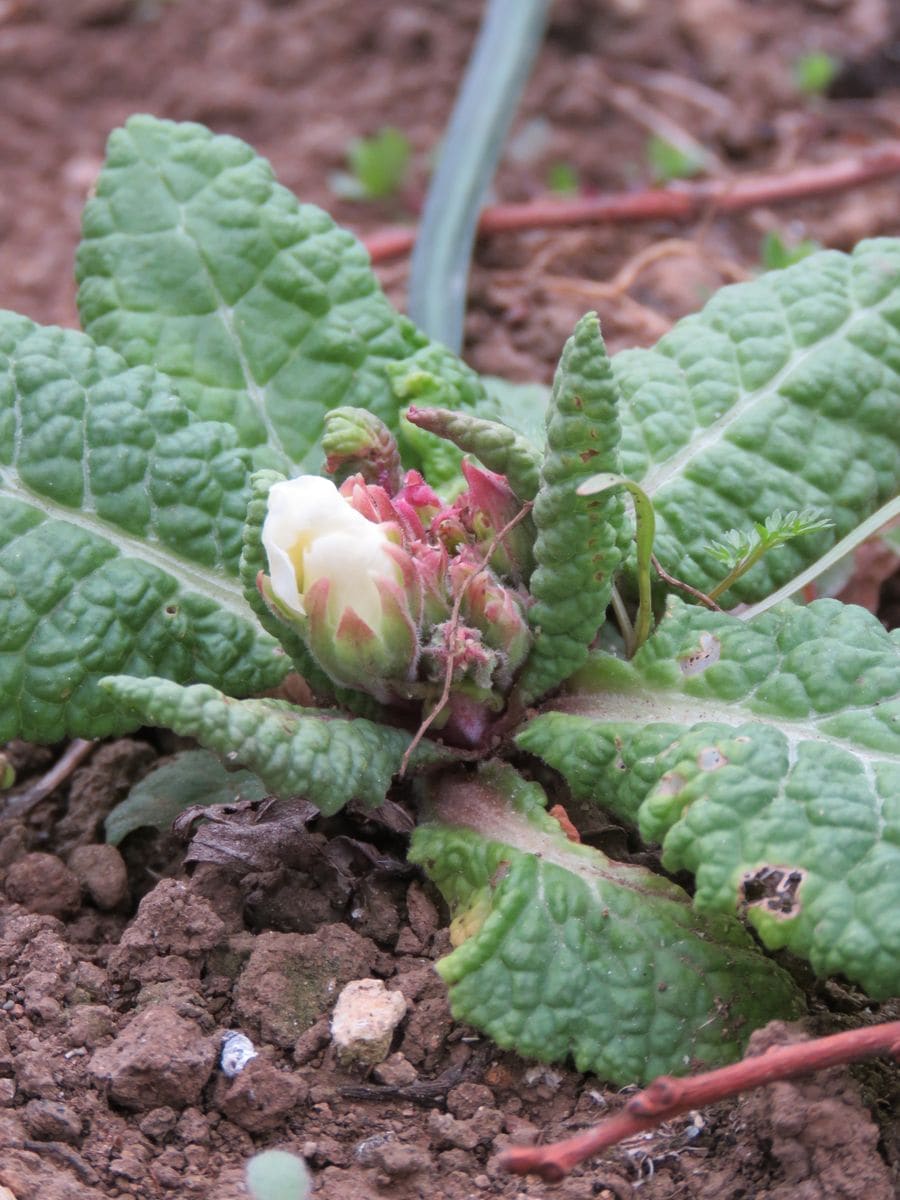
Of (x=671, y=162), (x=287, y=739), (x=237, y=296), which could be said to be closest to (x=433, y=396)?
(x=237, y=296)

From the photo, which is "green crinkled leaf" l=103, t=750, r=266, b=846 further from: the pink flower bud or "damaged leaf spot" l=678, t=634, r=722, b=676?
"damaged leaf spot" l=678, t=634, r=722, b=676

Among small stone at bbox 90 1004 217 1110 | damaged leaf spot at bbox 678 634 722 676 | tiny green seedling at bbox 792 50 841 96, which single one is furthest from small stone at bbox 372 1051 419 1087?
tiny green seedling at bbox 792 50 841 96

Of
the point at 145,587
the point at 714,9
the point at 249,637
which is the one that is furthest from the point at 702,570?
the point at 714,9

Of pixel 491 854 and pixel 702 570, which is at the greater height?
pixel 702 570

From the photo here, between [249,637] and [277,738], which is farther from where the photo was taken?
[249,637]

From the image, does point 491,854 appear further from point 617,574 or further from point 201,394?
point 201,394

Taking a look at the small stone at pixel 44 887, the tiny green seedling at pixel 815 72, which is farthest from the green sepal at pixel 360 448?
the tiny green seedling at pixel 815 72

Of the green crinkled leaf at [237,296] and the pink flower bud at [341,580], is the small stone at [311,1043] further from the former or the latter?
the green crinkled leaf at [237,296]
